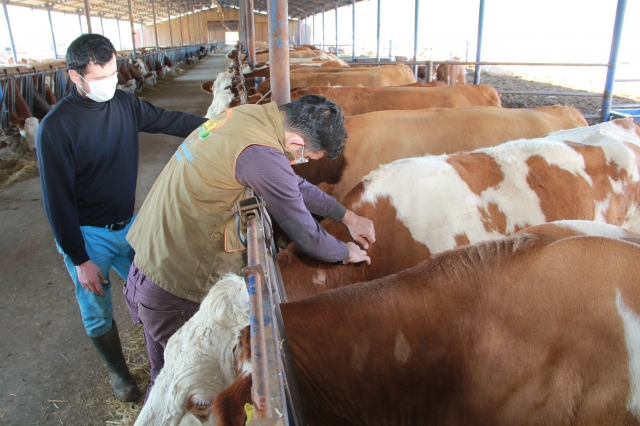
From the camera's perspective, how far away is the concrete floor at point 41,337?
2.78 m

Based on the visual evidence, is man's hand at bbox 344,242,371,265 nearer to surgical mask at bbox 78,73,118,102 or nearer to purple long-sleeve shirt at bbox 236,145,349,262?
purple long-sleeve shirt at bbox 236,145,349,262

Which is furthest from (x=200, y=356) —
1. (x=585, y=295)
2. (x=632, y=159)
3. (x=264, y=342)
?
(x=632, y=159)

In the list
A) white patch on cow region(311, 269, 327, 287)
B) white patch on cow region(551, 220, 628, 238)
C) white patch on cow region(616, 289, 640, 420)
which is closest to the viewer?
white patch on cow region(616, 289, 640, 420)

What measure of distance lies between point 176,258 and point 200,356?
0.62 meters

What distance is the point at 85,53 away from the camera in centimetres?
216

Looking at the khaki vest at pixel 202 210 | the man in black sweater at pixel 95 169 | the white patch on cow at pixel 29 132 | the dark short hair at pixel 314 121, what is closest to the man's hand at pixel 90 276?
the man in black sweater at pixel 95 169

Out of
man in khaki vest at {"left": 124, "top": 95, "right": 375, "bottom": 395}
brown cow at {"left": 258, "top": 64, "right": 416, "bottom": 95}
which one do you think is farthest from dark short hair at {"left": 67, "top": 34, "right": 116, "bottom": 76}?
brown cow at {"left": 258, "top": 64, "right": 416, "bottom": 95}

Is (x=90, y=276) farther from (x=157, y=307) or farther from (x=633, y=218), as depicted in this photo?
(x=633, y=218)

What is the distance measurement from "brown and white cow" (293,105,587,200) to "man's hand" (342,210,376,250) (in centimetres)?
176

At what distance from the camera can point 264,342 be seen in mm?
916

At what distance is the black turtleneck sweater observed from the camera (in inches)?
82.9

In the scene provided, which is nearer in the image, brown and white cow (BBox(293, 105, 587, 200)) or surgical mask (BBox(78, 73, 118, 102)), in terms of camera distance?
surgical mask (BBox(78, 73, 118, 102))

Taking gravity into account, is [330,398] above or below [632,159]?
below

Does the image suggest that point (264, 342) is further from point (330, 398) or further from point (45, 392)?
point (45, 392)
